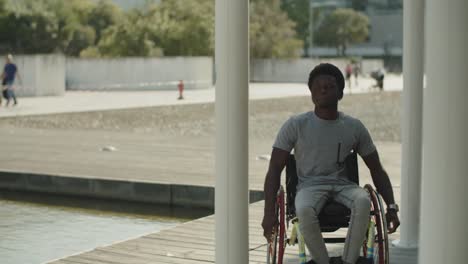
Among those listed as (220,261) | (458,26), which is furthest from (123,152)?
(458,26)

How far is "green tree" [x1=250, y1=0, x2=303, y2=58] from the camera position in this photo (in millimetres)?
61750

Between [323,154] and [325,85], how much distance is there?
1.18 feet

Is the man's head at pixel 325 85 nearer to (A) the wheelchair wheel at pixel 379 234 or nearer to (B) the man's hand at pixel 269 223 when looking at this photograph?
(A) the wheelchair wheel at pixel 379 234

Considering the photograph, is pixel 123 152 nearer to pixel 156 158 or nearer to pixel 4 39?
pixel 156 158

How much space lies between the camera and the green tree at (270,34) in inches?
2431

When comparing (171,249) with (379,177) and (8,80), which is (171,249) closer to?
(379,177)

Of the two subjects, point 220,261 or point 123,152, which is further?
point 123,152

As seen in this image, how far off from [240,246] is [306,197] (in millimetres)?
413

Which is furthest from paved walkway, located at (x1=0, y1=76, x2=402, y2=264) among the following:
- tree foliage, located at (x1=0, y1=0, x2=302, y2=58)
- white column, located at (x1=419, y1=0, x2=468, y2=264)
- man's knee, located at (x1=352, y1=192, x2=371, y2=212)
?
tree foliage, located at (x1=0, y1=0, x2=302, y2=58)

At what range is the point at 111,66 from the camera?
4044cm

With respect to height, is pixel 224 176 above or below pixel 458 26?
below

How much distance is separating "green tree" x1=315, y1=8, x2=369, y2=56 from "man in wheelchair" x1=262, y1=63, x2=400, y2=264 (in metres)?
74.5

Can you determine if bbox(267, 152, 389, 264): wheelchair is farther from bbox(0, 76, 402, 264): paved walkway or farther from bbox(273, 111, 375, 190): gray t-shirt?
bbox(0, 76, 402, 264): paved walkway

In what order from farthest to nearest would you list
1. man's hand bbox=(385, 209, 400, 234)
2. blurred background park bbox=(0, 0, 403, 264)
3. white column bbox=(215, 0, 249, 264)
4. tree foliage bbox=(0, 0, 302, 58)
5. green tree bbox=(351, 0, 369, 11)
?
green tree bbox=(351, 0, 369, 11) → tree foliage bbox=(0, 0, 302, 58) → blurred background park bbox=(0, 0, 403, 264) → man's hand bbox=(385, 209, 400, 234) → white column bbox=(215, 0, 249, 264)
